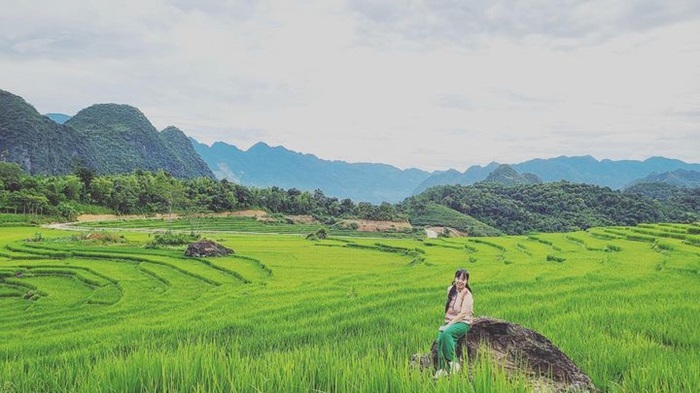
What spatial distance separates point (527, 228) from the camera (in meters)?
78.9

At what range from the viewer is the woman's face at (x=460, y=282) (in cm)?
577

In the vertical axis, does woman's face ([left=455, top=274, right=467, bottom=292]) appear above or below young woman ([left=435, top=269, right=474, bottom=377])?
above

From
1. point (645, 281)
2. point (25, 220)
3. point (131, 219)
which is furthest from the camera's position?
point (131, 219)

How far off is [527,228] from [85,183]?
69731 mm

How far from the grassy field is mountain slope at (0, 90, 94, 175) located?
101 m

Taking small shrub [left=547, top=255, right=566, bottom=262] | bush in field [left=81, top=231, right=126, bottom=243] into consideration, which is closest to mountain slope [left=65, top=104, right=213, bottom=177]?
bush in field [left=81, top=231, right=126, bottom=243]

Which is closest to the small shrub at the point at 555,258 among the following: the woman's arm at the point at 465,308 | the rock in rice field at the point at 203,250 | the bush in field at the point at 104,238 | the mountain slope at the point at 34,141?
the rock in rice field at the point at 203,250

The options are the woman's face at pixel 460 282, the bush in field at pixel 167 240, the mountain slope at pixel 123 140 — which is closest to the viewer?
the woman's face at pixel 460 282

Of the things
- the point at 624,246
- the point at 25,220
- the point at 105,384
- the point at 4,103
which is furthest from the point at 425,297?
the point at 4,103

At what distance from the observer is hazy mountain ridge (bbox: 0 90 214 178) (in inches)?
4668

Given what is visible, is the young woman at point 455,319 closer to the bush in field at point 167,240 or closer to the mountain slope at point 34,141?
the bush in field at point 167,240

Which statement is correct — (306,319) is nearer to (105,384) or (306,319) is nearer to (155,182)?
(105,384)

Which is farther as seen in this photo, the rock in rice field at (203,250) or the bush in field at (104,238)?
the bush in field at (104,238)

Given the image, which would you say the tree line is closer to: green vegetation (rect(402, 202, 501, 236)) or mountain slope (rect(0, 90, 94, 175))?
green vegetation (rect(402, 202, 501, 236))
